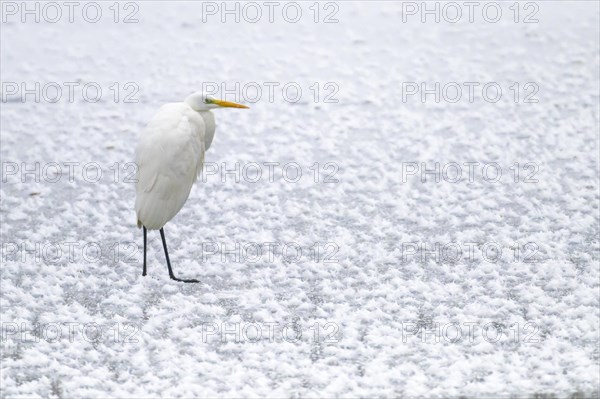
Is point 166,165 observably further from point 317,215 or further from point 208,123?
point 317,215

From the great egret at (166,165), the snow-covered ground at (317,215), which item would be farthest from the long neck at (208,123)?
the snow-covered ground at (317,215)

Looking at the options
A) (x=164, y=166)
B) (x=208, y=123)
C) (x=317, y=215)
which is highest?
(x=208, y=123)

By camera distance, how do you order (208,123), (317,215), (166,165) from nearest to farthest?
(166,165) < (208,123) < (317,215)

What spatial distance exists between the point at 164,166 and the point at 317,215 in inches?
48.6

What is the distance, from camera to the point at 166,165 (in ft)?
16.3

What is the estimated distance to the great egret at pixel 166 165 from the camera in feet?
16.3

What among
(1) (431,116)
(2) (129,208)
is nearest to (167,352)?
(2) (129,208)

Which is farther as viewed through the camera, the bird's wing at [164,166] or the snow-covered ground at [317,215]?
the bird's wing at [164,166]

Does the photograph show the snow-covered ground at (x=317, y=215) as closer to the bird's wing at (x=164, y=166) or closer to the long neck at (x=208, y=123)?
the bird's wing at (x=164, y=166)

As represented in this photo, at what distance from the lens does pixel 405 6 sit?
32.9ft

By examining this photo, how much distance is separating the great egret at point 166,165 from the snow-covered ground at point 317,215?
0.38 m

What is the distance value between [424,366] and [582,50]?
5133 mm

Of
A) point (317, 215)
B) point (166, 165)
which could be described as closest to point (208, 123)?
point (166, 165)

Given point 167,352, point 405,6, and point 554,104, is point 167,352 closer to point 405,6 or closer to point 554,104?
point 554,104
